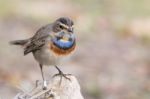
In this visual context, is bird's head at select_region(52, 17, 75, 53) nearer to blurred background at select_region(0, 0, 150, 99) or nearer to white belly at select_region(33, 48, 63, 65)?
white belly at select_region(33, 48, 63, 65)

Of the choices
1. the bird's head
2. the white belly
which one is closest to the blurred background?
the white belly

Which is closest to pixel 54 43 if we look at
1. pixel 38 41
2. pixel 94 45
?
pixel 38 41

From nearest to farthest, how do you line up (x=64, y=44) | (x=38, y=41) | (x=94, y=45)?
(x=64, y=44)
(x=38, y=41)
(x=94, y=45)

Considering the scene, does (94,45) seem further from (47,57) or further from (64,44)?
(64,44)

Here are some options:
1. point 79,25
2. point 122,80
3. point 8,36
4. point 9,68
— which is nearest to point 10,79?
point 9,68

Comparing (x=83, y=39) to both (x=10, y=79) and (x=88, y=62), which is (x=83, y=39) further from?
(x=10, y=79)

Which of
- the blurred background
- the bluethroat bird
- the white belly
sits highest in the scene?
the bluethroat bird

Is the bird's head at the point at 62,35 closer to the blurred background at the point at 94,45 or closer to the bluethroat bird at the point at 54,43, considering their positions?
the bluethroat bird at the point at 54,43

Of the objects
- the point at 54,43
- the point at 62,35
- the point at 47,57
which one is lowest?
the point at 47,57
